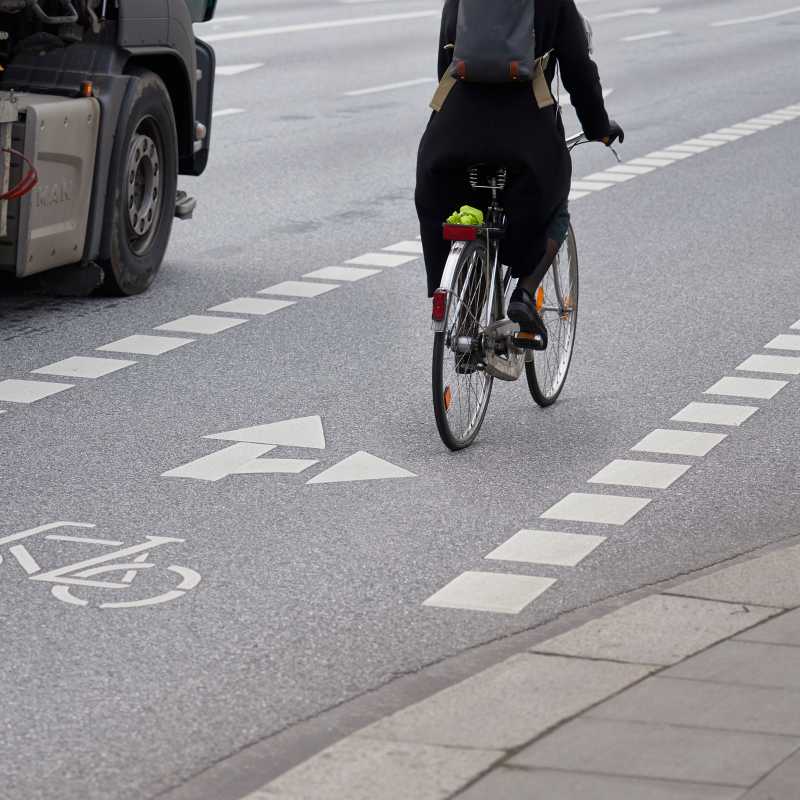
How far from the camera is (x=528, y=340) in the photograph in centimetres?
787

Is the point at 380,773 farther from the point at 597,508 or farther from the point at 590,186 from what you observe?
the point at 590,186

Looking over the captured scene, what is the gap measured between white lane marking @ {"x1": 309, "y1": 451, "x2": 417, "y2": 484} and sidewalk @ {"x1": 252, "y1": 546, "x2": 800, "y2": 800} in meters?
1.81

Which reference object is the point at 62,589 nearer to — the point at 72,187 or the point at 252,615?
the point at 252,615

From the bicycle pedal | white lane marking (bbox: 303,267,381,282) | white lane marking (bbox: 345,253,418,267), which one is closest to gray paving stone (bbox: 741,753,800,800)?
the bicycle pedal

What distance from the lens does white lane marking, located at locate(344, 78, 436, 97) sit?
2192 centimetres

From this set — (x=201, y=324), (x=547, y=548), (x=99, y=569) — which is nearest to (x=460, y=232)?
(x=547, y=548)

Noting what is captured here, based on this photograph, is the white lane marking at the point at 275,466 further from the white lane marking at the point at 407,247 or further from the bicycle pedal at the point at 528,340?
the white lane marking at the point at 407,247

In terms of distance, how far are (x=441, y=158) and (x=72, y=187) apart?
2.97 metres

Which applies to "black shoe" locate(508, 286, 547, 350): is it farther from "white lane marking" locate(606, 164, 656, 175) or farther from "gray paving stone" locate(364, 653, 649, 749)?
"white lane marking" locate(606, 164, 656, 175)

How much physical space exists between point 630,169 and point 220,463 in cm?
945

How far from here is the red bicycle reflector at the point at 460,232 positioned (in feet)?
24.4

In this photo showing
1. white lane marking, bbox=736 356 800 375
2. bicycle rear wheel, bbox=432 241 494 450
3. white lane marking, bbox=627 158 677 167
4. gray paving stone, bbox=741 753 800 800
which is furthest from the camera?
white lane marking, bbox=627 158 677 167

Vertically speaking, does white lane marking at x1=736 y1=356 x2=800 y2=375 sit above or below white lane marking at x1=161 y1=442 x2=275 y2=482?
below

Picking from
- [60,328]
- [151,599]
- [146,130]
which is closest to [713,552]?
[151,599]
